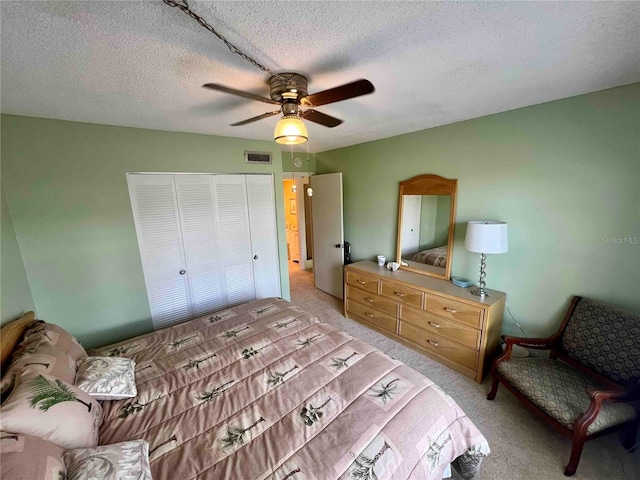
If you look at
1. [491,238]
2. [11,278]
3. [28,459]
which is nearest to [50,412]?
[28,459]

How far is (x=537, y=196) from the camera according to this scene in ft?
6.93

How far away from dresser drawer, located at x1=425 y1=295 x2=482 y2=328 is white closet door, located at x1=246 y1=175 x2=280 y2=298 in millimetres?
1967

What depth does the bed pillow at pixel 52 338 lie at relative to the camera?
145 centimetres

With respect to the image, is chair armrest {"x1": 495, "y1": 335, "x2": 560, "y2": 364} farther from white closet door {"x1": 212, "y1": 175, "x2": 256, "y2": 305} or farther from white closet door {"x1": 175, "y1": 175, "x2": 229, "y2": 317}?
white closet door {"x1": 175, "y1": 175, "x2": 229, "y2": 317}

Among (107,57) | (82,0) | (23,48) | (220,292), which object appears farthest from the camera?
(220,292)

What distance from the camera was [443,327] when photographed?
8.00 feet

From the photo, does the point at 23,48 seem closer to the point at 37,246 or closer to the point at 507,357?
the point at 37,246

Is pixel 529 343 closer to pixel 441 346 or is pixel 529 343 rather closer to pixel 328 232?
pixel 441 346

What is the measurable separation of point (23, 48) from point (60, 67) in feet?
0.59

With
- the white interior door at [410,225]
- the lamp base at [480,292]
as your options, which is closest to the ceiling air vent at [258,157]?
the white interior door at [410,225]

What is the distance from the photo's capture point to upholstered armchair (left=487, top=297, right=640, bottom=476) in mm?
1472

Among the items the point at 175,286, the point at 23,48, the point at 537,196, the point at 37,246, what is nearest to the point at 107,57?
the point at 23,48

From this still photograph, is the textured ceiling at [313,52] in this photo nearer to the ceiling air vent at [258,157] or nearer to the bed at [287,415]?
the ceiling air vent at [258,157]

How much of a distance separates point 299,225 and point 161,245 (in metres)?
3.07
